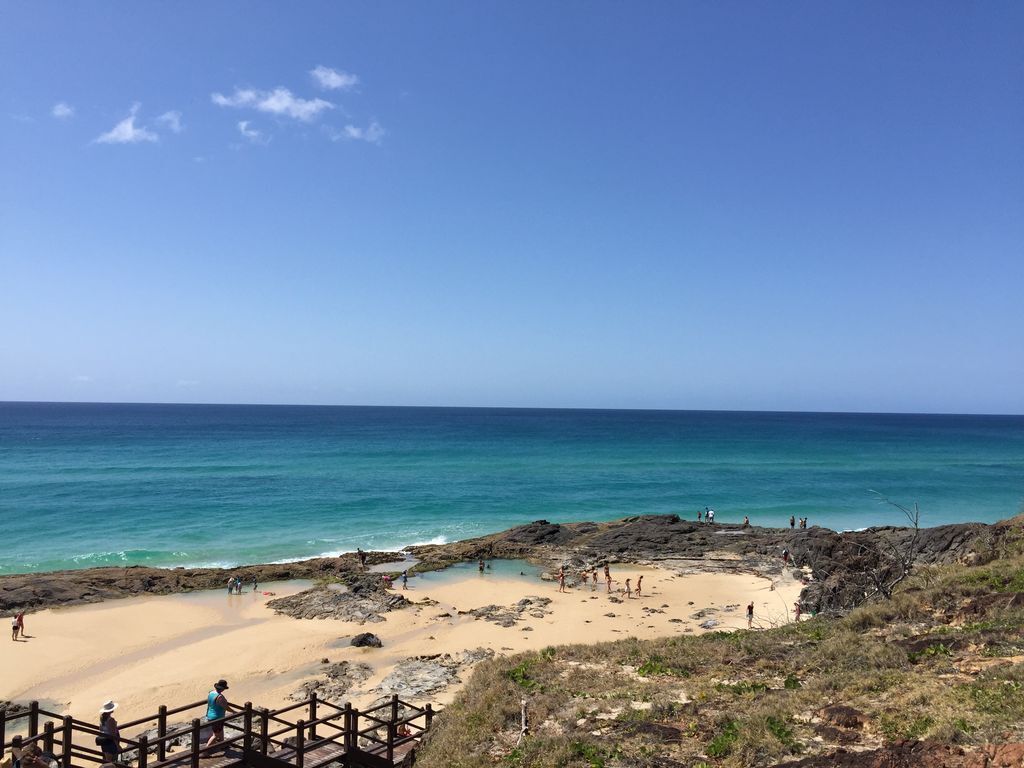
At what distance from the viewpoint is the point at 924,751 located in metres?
8.20

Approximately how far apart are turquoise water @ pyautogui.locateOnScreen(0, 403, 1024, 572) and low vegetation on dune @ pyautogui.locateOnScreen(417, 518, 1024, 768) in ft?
87.8

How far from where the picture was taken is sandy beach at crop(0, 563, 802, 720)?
65.8 feet

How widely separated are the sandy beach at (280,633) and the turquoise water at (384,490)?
383 inches

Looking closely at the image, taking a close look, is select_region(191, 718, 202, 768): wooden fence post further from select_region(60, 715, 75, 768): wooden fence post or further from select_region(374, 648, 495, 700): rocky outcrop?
select_region(374, 648, 495, 700): rocky outcrop

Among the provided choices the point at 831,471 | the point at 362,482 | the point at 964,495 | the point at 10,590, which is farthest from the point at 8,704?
the point at 831,471

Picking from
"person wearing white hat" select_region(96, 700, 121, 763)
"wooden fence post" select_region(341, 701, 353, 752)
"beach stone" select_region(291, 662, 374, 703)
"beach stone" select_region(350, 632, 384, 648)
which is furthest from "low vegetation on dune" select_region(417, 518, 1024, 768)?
"beach stone" select_region(350, 632, 384, 648)

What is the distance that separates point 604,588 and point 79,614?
25068 mm

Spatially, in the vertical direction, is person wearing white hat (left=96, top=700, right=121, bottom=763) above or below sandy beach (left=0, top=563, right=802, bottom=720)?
above

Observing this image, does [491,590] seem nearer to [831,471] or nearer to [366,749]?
[366,749]

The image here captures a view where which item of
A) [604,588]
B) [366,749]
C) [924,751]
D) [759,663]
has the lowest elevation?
[604,588]

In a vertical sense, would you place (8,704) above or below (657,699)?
below

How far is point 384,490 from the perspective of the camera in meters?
60.3

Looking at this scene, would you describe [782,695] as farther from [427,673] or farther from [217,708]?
[427,673]

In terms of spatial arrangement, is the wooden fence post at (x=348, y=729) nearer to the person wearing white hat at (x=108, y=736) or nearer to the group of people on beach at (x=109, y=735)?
the group of people on beach at (x=109, y=735)
